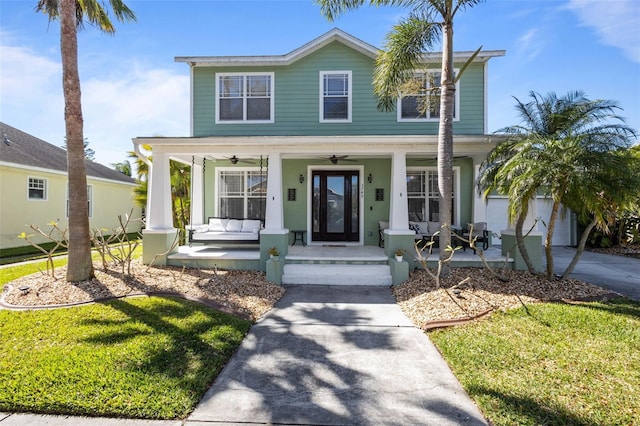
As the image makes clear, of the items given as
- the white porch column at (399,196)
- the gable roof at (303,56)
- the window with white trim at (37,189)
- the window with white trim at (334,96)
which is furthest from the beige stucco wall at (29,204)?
the white porch column at (399,196)

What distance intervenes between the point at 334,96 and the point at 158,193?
20.9ft

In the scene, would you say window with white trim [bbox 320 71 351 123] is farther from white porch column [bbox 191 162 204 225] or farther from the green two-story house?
white porch column [bbox 191 162 204 225]

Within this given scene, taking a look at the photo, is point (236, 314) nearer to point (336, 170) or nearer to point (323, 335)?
point (323, 335)

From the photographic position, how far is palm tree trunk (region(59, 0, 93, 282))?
20.8 feet

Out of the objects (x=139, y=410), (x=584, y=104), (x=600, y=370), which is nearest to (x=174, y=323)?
(x=139, y=410)

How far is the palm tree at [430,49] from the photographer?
678 cm

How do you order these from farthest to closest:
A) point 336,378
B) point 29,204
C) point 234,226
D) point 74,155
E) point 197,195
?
point 29,204 → point 197,195 → point 234,226 → point 74,155 → point 336,378

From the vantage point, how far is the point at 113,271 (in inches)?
287

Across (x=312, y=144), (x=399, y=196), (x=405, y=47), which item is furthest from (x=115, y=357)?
(x=405, y=47)

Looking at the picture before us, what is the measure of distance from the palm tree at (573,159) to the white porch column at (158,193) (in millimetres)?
8314

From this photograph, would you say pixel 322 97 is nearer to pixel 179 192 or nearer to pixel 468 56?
pixel 468 56

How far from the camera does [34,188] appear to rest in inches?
533

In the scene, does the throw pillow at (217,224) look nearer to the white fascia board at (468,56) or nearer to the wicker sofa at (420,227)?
the wicker sofa at (420,227)

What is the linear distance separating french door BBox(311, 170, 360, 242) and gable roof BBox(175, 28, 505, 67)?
3.92m
